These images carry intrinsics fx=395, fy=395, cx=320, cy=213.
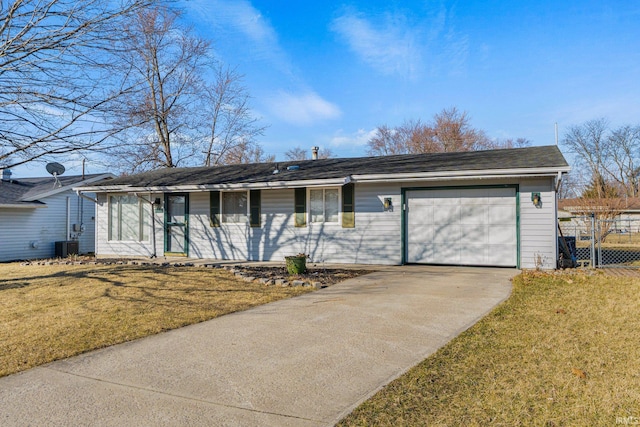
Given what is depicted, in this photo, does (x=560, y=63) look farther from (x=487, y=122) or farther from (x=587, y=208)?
(x=487, y=122)

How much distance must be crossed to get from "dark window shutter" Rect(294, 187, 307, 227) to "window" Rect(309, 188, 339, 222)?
17 cm

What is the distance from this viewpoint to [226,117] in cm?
2509

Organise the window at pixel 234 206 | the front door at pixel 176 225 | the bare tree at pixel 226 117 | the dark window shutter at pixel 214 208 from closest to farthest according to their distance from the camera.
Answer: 1. the window at pixel 234 206
2. the dark window shutter at pixel 214 208
3. the front door at pixel 176 225
4. the bare tree at pixel 226 117

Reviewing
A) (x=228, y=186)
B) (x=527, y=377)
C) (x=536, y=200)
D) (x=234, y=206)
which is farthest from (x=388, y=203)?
(x=527, y=377)

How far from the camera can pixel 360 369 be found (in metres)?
3.42

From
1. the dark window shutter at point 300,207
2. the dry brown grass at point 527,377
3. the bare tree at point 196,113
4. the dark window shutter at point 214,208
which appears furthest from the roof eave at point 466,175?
the bare tree at point 196,113

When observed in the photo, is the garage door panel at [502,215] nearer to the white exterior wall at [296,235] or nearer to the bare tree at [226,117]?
the white exterior wall at [296,235]

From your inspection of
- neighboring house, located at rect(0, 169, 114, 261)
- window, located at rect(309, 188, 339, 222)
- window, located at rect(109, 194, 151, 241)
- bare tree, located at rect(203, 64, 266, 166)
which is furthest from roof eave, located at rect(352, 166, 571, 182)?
bare tree, located at rect(203, 64, 266, 166)

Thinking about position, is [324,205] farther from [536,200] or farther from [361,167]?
[536,200]

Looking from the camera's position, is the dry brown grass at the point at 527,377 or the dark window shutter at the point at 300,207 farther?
the dark window shutter at the point at 300,207

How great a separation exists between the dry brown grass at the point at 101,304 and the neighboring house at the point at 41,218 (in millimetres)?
6132

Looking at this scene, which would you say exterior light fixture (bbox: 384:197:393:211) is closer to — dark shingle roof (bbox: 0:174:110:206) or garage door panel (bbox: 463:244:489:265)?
garage door panel (bbox: 463:244:489:265)

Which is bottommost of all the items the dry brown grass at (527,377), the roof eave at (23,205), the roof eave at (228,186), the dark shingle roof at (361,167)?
the dry brown grass at (527,377)

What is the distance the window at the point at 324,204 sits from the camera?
11.2 metres
